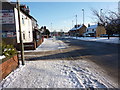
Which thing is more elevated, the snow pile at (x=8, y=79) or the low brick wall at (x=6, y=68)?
the low brick wall at (x=6, y=68)

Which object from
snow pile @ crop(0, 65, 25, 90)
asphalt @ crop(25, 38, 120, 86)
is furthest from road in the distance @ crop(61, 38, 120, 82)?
snow pile @ crop(0, 65, 25, 90)

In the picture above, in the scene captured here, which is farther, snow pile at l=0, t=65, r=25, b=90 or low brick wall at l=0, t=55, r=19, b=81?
low brick wall at l=0, t=55, r=19, b=81

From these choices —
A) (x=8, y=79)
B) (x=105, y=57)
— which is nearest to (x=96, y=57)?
(x=105, y=57)

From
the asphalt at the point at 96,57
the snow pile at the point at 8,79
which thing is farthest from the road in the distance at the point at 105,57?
the snow pile at the point at 8,79

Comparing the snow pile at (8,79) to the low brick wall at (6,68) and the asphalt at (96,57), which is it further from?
the asphalt at (96,57)

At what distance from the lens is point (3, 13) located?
1226 cm

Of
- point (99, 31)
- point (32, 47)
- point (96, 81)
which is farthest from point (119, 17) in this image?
point (99, 31)

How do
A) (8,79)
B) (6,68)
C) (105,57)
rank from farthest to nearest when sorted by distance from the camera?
(105,57)
(6,68)
(8,79)

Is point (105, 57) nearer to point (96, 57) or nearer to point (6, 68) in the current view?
point (96, 57)

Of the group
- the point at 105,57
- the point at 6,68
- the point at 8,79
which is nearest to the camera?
the point at 8,79

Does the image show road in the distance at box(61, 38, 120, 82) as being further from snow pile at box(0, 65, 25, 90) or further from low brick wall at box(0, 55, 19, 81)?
low brick wall at box(0, 55, 19, 81)

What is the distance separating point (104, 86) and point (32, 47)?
33.3 ft

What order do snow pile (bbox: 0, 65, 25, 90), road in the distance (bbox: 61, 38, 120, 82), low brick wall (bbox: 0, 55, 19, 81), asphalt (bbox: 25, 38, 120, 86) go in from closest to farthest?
snow pile (bbox: 0, 65, 25, 90), low brick wall (bbox: 0, 55, 19, 81), road in the distance (bbox: 61, 38, 120, 82), asphalt (bbox: 25, 38, 120, 86)

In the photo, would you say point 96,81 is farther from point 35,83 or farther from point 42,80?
point 35,83
